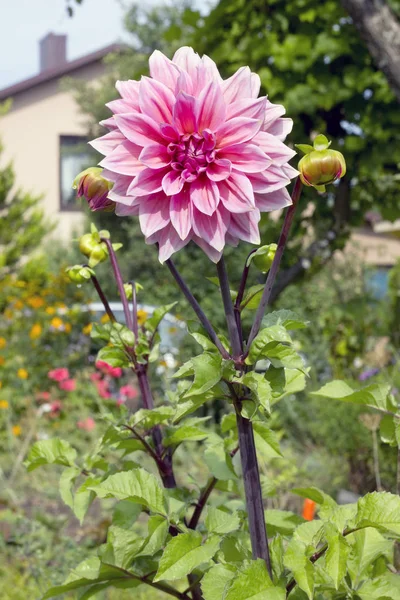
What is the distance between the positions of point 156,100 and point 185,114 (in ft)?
0.14

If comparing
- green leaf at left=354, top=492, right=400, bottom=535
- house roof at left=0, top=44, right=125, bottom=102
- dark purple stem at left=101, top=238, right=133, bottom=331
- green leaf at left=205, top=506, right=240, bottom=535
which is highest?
house roof at left=0, top=44, right=125, bottom=102

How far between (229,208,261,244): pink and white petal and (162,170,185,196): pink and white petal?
0.26 feet

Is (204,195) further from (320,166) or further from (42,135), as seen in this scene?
(42,135)

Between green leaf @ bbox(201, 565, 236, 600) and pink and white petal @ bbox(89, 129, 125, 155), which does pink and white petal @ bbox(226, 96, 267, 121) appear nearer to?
pink and white petal @ bbox(89, 129, 125, 155)

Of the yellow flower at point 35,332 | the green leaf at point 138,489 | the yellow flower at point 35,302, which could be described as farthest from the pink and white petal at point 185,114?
the yellow flower at point 35,302

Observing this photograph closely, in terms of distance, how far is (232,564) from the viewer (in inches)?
41.2

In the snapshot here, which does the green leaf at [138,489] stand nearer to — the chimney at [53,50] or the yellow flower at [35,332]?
the yellow flower at [35,332]

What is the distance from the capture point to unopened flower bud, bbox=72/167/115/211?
3.36 ft

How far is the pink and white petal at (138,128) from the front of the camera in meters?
0.94

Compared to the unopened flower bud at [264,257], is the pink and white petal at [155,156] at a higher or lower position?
higher

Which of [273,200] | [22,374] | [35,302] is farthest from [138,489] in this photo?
[35,302]

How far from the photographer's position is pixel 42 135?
1702 cm

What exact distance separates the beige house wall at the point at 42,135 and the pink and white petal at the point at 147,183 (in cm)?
1559

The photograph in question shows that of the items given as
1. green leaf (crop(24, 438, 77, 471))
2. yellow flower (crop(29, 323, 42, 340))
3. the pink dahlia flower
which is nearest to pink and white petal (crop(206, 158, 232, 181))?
the pink dahlia flower
